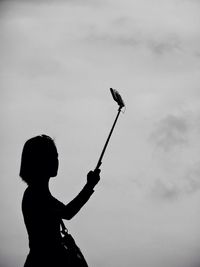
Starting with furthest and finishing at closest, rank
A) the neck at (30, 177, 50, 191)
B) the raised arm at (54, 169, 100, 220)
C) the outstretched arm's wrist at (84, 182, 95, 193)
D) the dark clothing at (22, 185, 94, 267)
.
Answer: the outstretched arm's wrist at (84, 182, 95, 193)
the neck at (30, 177, 50, 191)
the raised arm at (54, 169, 100, 220)
the dark clothing at (22, 185, 94, 267)

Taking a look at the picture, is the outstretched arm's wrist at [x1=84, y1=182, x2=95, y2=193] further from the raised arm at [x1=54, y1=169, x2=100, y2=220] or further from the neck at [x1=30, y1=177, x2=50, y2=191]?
the neck at [x1=30, y1=177, x2=50, y2=191]

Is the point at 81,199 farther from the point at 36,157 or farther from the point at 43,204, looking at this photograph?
the point at 36,157

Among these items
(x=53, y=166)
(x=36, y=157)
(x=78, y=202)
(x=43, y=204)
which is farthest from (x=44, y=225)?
(x=36, y=157)

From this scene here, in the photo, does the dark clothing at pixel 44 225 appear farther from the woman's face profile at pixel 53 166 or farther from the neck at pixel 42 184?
the woman's face profile at pixel 53 166

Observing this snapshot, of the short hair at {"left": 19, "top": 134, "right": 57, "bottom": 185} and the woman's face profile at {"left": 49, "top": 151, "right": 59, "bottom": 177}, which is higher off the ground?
the short hair at {"left": 19, "top": 134, "right": 57, "bottom": 185}

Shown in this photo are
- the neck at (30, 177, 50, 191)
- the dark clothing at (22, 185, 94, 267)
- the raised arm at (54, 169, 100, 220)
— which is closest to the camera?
the dark clothing at (22, 185, 94, 267)

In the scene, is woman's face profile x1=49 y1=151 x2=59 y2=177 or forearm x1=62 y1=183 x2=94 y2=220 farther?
woman's face profile x1=49 y1=151 x2=59 y2=177

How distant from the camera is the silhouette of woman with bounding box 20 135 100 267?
6.27 metres

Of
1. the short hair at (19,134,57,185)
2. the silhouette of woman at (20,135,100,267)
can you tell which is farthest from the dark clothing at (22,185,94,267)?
the short hair at (19,134,57,185)

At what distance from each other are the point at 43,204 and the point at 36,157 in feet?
1.97

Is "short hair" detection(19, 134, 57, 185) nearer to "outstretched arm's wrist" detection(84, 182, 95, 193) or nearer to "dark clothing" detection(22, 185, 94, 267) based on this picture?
"dark clothing" detection(22, 185, 94, 267)

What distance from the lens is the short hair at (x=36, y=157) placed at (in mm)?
6551

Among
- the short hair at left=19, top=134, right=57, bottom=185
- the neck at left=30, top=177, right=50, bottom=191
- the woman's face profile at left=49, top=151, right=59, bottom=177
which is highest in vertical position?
the short hair at left=19, top=134, right=57, bottom=185

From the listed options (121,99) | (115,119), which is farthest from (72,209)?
(121,99)
